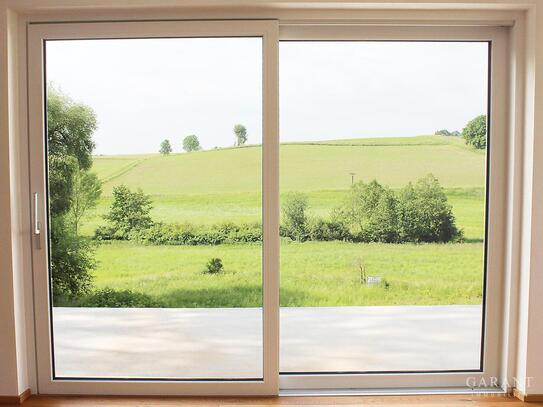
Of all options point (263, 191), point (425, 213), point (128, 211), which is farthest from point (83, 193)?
point (425, 213)

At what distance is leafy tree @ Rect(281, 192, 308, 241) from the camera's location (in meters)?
3.43

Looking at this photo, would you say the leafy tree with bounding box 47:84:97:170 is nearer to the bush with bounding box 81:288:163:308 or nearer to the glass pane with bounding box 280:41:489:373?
the bush with bounding box 81:288:163:308

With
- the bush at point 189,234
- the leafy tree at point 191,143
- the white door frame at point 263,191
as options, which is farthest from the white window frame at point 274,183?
the leafy tree at point 191,143

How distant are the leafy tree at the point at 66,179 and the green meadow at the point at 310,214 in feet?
0.34

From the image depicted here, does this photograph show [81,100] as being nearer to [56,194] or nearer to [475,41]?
[56,194]

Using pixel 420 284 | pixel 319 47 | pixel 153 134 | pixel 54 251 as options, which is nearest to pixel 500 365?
pixel 420 284

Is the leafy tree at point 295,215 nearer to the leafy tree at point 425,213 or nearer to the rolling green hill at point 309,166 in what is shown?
the rolling green hill at point 309,166

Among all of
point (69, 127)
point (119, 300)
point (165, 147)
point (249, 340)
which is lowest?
point (249, 340)

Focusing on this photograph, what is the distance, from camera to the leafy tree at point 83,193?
3420 mm

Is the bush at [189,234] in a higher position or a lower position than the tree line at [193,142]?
lower

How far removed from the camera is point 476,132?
3.45 meters

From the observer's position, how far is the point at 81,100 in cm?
338

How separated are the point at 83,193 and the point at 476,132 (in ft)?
7.93

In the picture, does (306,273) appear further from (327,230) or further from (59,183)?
(59,183)
